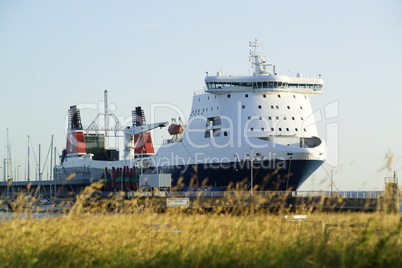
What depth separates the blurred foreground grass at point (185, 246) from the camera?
859 cm

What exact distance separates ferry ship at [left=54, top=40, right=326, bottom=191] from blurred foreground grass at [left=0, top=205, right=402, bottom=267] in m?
33.1

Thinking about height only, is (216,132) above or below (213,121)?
below

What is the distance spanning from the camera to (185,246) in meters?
9.70

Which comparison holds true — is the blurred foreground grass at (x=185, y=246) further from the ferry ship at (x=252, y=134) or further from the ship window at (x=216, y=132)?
the ship window at (x=216, y=132)

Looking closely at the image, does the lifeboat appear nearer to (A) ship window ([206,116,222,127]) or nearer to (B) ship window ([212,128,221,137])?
(A) ship window ([206,116,222,127])

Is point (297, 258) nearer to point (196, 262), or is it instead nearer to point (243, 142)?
point (196, 262)

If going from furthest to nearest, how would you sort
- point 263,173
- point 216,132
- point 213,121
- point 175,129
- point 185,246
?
1. point 175,129
2. point 213,121
3. point 216,132
4. point 263,173
5. point 185,246

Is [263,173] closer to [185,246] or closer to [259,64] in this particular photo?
[259,64]

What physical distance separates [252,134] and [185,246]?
1474 inches

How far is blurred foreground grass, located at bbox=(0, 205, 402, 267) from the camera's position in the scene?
8.59 meters

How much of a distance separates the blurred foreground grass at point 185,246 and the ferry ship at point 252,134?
33072 millimetres

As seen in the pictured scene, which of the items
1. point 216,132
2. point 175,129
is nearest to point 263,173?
point 216,132

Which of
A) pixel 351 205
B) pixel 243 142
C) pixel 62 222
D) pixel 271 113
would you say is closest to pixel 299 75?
pixel 271 113

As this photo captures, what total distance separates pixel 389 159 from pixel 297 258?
173cm
